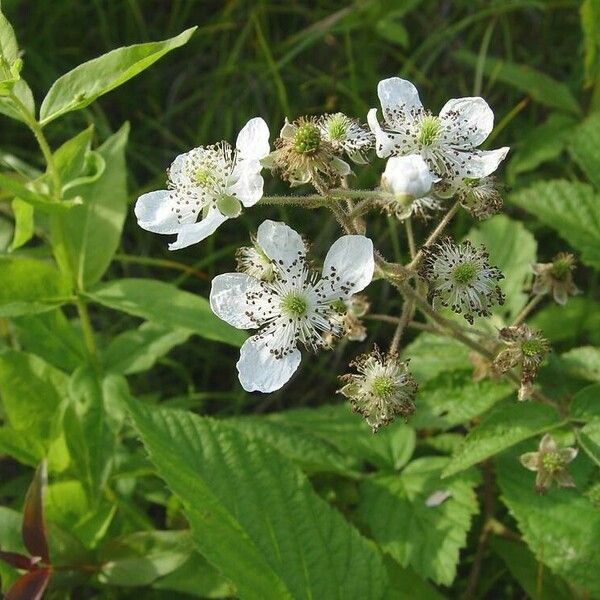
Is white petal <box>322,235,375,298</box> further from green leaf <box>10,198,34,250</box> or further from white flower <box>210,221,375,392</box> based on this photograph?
green leaf <box>10,198,34,250</box>

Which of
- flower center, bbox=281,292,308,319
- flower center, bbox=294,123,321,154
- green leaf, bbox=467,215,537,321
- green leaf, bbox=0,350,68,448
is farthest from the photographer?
green leaf, bbox=467,215,537,321

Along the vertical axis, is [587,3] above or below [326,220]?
above

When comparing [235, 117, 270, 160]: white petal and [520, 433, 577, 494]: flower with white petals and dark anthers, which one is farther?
[520, 433, 577, 494]: flower with white petals and dark anthers

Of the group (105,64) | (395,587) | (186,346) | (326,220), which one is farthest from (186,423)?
(326,220)

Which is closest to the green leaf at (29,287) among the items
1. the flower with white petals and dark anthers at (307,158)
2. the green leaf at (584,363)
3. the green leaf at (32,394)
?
the green leaf at (32,394)

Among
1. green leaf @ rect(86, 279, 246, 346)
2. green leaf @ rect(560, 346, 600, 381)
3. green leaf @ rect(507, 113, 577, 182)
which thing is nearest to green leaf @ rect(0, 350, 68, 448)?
green leaf @ rect(86, 279, 246, 346)

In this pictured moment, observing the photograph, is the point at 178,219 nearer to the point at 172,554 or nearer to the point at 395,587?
the point at 172,554
